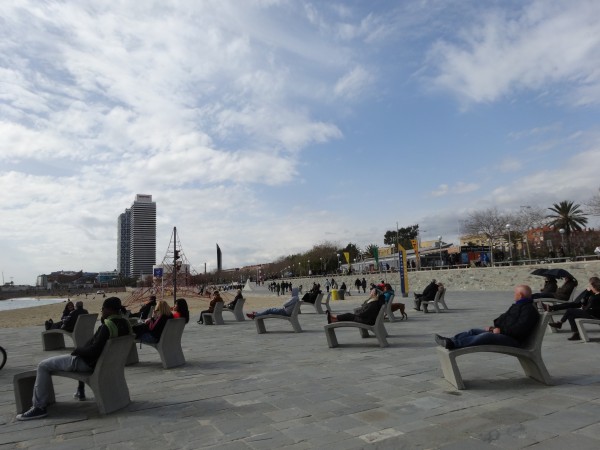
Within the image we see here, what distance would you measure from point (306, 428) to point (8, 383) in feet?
15.7

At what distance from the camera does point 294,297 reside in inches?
422

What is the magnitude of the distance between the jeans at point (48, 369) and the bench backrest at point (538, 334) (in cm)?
468

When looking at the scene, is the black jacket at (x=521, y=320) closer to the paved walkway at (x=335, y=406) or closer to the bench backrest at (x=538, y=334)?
the bench backrest at (x=538, y=334)

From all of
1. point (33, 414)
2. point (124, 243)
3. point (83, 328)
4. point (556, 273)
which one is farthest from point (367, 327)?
point (124, 243)

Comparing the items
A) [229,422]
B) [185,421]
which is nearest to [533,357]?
[229,422]

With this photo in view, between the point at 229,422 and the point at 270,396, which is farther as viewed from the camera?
the point at 270,396

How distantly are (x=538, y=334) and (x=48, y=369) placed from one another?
203 inches

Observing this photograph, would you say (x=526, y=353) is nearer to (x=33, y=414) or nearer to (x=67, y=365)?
(x=67, y=365)

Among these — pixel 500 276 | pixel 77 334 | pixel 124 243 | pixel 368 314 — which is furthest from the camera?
pixel 124 243

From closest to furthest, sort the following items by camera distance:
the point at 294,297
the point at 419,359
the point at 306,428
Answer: the point at 306,428
the point at 419,359
the point at 294,297

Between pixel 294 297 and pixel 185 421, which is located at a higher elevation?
pixel 294 297

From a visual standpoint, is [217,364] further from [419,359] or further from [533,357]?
[533,357]

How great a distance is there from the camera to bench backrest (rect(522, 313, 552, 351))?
15.6ft

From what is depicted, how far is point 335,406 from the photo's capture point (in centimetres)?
429
